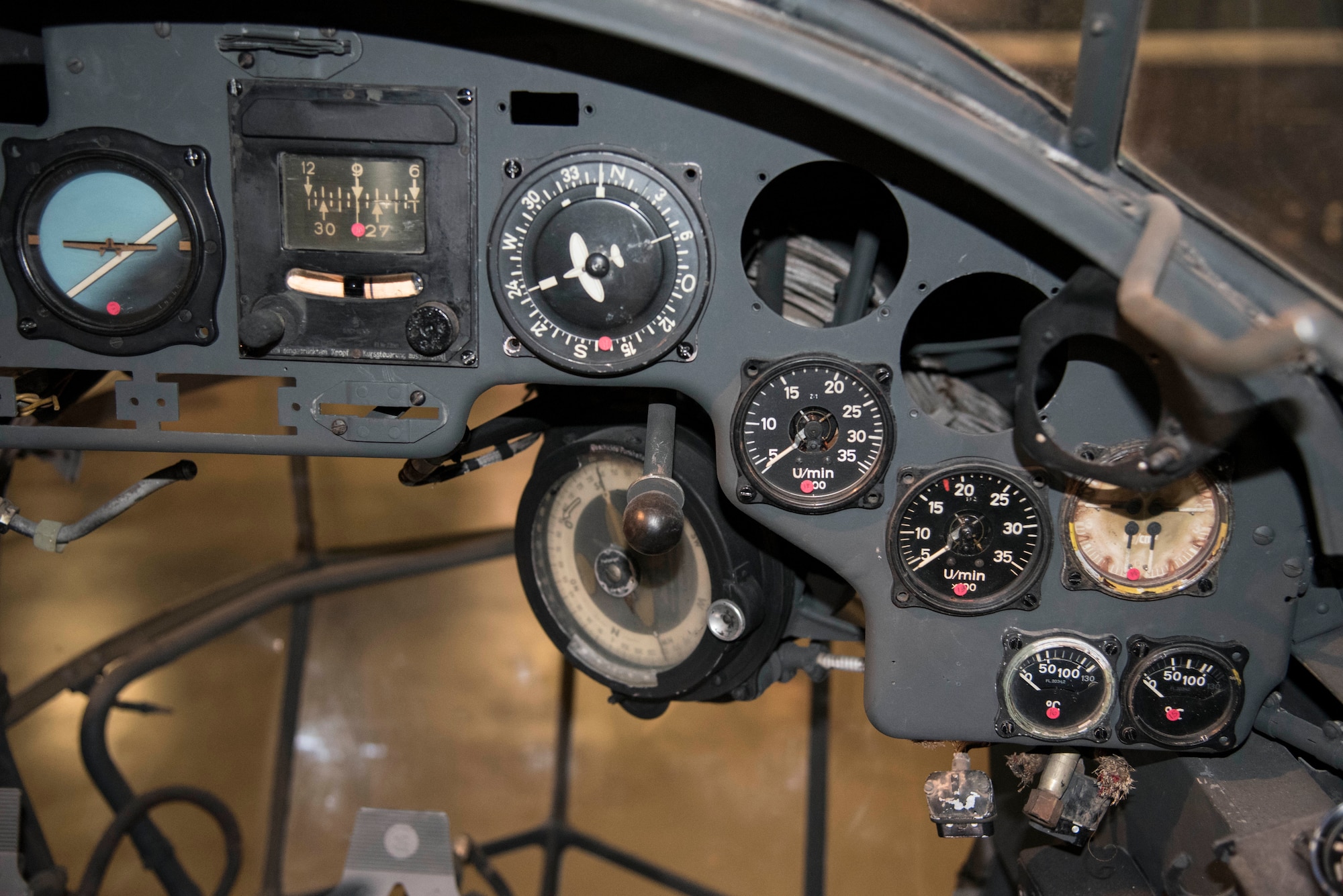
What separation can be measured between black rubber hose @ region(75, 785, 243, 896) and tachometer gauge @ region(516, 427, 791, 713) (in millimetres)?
1636

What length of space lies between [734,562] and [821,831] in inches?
77.2

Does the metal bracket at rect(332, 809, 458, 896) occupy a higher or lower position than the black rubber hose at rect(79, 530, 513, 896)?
higher

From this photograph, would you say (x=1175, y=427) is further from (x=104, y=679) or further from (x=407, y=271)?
(x=104, y=679)

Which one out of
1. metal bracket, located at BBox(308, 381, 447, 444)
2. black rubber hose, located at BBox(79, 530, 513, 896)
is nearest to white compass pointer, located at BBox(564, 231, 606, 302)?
metal bracket, located at BBox(308, 381, 447, 444)

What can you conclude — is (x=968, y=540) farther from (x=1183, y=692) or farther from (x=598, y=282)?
(x=598, y=282)

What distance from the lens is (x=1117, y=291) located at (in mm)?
1466

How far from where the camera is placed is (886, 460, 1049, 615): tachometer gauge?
1.77 meters

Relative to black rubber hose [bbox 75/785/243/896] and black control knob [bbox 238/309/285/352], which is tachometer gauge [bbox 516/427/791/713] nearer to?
black control knob [bbox 238/309/285/352]

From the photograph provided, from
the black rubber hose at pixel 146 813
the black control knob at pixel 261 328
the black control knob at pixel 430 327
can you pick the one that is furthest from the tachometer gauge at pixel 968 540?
the black rubber hose at pixel 146 813

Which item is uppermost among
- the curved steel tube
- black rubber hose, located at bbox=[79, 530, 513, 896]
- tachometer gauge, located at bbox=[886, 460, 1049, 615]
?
the curved steel tube

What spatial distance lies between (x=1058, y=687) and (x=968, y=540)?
12.3 inches

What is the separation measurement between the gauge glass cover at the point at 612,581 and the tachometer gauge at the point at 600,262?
1.54 feet

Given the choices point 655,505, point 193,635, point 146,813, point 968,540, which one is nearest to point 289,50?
point 655,505

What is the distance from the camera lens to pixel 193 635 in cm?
340
